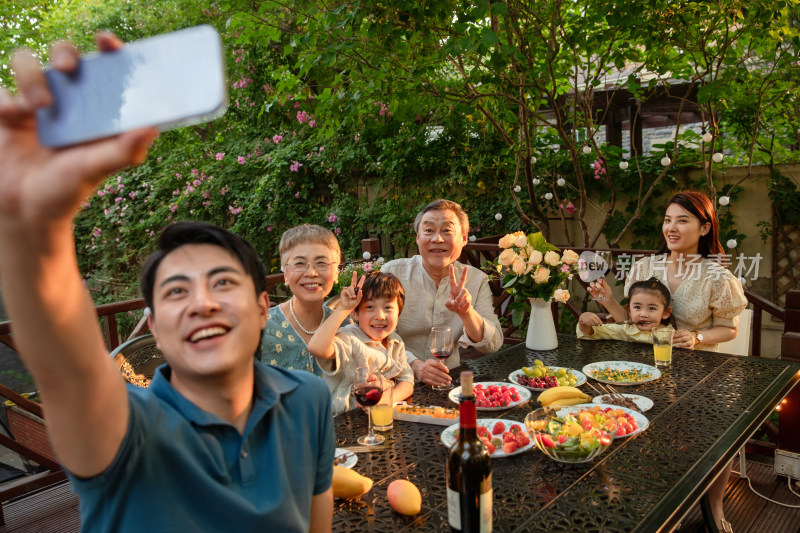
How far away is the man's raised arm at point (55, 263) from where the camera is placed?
55 centimetres

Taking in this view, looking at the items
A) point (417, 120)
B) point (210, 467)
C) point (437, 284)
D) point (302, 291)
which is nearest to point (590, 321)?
point (437, 284)

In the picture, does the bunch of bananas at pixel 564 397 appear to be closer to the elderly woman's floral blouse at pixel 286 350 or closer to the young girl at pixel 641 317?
the elderly woman's floral blouse at pixel 286 350

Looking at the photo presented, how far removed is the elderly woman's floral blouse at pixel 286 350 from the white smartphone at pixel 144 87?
6.07 ft

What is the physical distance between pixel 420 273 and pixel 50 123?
107 inches

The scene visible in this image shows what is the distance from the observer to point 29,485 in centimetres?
291

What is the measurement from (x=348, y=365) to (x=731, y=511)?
6.42 ft

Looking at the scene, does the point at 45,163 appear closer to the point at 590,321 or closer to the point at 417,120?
the point at 590,321

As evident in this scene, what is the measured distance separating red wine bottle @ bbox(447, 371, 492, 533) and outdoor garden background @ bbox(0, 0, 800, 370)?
2.84 m

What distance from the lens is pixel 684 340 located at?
9.18 ft

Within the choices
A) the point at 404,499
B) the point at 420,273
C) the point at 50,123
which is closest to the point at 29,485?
the point at 420,273

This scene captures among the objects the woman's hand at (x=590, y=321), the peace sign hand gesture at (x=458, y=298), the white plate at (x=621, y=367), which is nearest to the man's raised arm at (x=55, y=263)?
the peace sign hand gesture at (x=458, y=298)

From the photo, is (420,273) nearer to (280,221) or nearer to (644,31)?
(644,31)

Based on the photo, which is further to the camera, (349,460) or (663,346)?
(663,346)

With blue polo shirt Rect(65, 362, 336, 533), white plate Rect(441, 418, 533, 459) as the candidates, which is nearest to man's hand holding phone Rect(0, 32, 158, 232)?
blue polo shirt Rect(65, 362, 336, 533)
